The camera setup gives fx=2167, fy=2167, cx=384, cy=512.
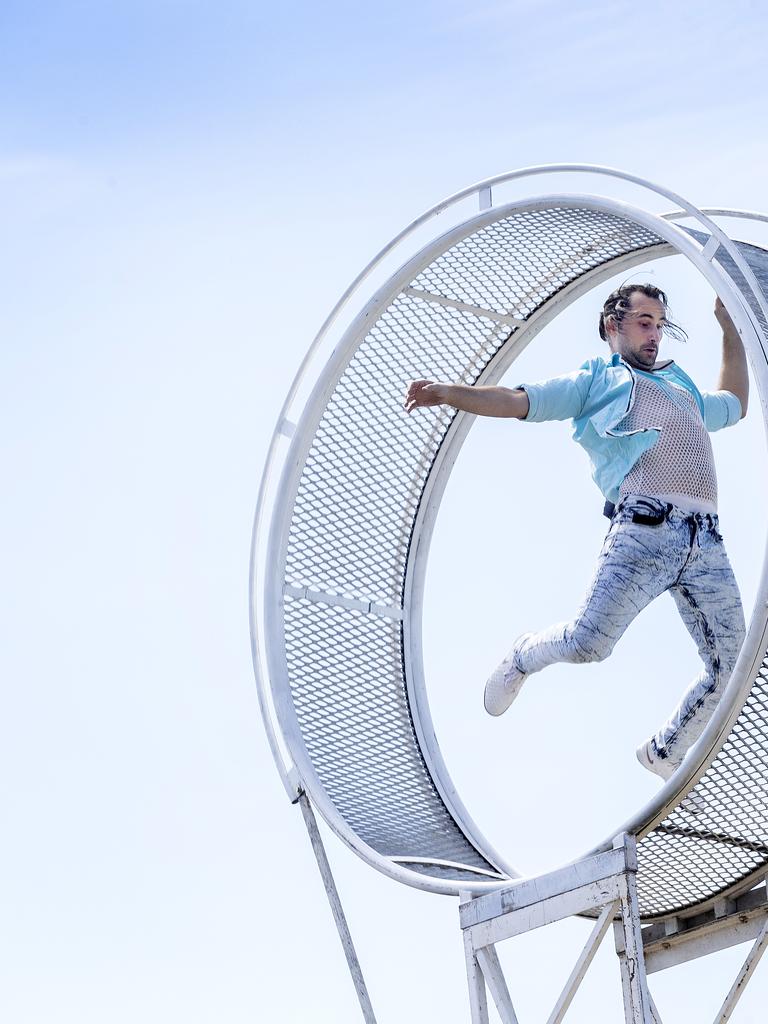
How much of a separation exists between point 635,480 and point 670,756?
1.21 meters

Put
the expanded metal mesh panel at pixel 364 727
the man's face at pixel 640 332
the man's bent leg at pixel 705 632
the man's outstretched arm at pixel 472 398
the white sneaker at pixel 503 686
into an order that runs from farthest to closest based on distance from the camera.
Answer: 1. the expanded metal mesh panel at pixel 364 727
2. the white sneaker at pixel 503 686
3. the man's face at pixel 640 332
4. the man's outstretched arm at pixel 472 398
5. the man's bent leg at pixel 705 632

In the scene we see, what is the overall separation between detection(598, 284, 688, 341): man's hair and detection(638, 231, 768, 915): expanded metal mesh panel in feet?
2.28

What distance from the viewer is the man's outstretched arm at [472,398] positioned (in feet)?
30.9

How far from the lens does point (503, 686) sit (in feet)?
33.5

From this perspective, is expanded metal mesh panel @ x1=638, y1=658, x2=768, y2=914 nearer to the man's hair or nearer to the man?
the man

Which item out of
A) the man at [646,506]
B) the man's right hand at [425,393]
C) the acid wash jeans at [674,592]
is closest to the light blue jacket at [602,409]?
the man at [646,506]

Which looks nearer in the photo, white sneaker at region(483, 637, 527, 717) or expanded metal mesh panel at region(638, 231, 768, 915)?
expanded metal mesh panel at region(638, 231, 768, 915)

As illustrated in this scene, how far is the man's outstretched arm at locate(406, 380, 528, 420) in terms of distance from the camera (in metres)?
9.42

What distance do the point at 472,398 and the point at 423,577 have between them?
2.25 metres

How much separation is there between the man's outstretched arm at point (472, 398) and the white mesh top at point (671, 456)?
1.52 ft

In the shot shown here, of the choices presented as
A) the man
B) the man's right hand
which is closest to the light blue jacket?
the man

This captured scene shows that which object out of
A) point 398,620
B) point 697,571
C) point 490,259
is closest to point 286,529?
point 398,620

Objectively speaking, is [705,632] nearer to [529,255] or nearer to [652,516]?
[652,516]

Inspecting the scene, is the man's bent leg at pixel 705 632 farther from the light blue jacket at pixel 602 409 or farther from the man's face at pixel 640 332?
the man's face at pixel 640 332
